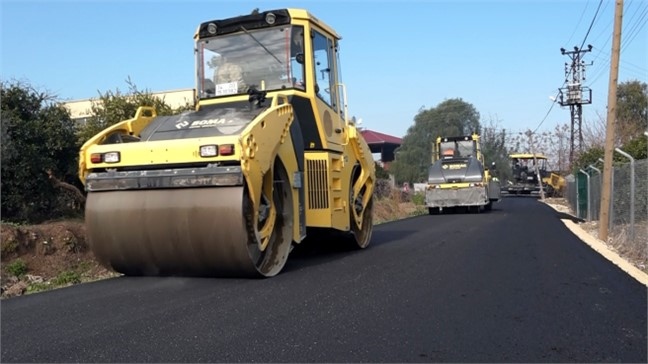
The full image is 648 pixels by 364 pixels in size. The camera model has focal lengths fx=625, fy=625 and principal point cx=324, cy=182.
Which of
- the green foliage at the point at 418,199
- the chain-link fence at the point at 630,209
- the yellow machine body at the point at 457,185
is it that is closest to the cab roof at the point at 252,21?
the chain-link fence at the point at 630,209

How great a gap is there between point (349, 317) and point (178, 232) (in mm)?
2269

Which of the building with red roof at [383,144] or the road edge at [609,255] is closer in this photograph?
the road edge at [609,255]

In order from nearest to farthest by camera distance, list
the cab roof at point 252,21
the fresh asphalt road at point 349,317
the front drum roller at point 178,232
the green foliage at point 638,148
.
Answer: the fresh asphalt road at point 349,317
the front drum roller at point 178,232
the cab roof at point 252,21
the green foliage at point 638,148

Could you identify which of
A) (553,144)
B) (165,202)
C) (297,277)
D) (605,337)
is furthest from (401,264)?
(553,144)

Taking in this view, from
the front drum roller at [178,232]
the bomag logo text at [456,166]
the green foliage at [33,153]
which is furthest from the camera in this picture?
the bomag logo text at [456,166]

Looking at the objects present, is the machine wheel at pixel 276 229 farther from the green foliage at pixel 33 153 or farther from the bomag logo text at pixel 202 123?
the green foliage at pixel 33 153

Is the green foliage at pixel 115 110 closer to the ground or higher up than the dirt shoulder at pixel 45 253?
higher up

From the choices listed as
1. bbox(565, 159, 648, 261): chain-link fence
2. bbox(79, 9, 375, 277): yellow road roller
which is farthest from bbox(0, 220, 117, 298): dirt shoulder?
bbox(565, 159, 648, 261): chain-link fence

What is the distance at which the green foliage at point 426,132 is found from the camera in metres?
47.8

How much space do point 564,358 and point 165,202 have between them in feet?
13.7

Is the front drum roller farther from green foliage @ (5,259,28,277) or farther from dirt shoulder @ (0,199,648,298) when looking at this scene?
green foliage @ (5,259,28,277)

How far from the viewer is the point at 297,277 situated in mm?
7168

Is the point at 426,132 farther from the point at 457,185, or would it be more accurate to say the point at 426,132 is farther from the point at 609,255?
the point at 609,255

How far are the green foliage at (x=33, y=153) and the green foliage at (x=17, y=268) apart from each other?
3386mm
